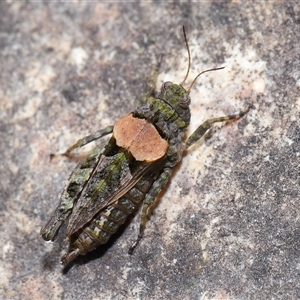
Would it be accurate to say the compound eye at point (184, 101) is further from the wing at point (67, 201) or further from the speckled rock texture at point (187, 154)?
the wing at point (67, 201)

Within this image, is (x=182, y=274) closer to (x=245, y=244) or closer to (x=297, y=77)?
(x=245, y=244)

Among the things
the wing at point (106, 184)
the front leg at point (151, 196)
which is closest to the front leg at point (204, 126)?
the front leg at point (151, 196)

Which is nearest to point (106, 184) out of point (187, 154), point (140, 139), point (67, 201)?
point (67, 201)

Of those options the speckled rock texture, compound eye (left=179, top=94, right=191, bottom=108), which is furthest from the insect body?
the speckled rock texture

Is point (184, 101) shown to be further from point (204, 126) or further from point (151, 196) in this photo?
point (151, 196)

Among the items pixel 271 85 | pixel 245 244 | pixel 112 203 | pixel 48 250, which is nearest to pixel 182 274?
pixel 245 244

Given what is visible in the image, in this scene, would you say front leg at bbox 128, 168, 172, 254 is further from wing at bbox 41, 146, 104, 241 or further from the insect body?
wing at bbox 41, 146, 104, 241

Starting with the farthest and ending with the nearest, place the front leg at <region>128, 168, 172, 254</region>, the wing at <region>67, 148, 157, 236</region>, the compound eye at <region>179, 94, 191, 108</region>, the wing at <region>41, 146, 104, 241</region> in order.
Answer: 1. the compound eye at <region>179, 94, 191, 108</region>
2. the front leg at <region>128, 168, 172, 254</region>
3. the wing at <region>41, 146, 104, 241</region>
4. the wing at <region>67, 148, 157, 236</region>
